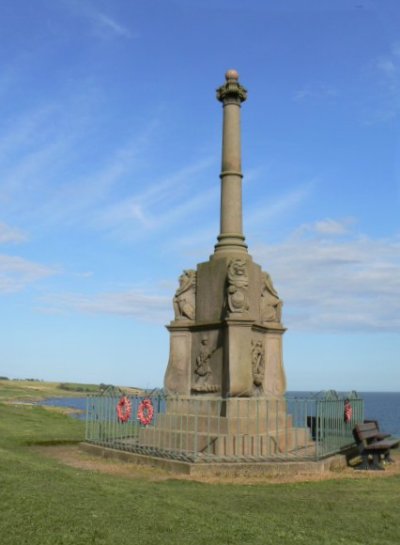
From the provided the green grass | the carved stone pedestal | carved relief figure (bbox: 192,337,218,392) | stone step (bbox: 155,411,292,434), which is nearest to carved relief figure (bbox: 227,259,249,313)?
carved relief figure (bbox: 192,337,218,392)

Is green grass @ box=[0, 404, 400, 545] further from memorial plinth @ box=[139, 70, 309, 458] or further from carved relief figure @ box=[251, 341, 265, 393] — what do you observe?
carved relief figure @ box=[251, 341, 265, 393]

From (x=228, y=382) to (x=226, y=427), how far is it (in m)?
1.07

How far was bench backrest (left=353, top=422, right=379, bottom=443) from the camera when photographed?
39.2 feet

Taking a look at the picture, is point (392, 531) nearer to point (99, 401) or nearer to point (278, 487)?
point (278, 487)

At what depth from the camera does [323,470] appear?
10938mm

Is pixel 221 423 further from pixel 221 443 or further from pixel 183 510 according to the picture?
pixel 183 510

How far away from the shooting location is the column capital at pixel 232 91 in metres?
14.6

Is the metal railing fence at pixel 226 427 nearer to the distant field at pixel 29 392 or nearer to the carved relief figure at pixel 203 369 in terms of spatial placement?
the carved relief figure at pixel 203 369

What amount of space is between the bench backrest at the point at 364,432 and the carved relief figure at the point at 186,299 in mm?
4547

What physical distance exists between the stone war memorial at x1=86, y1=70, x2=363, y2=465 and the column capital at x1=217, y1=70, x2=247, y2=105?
3cm

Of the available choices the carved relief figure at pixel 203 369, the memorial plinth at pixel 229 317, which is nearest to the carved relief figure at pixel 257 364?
the memorial plinth at pixel 229 317

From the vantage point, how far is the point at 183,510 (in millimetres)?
7148

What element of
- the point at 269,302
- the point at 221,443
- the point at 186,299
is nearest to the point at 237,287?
the point at 186,299

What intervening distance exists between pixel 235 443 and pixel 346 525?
4.86m
